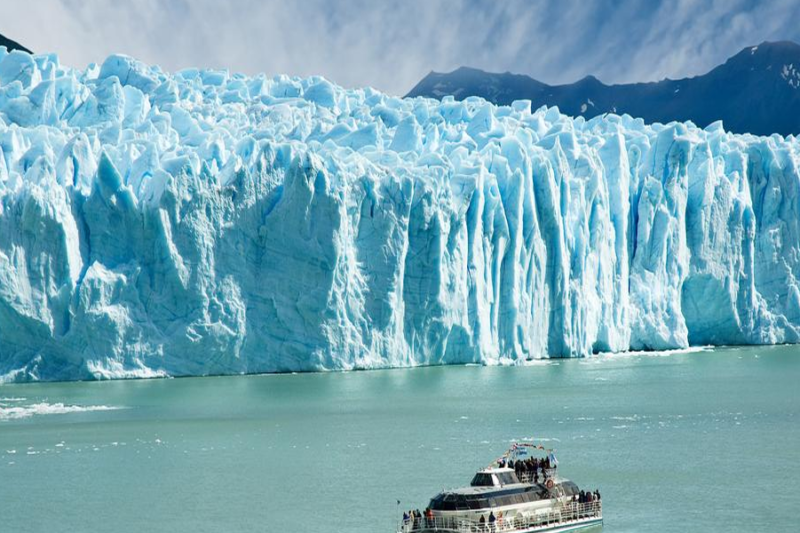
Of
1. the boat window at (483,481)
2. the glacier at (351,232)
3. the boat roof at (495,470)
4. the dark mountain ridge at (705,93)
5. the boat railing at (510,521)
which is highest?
the dark mountain ridge at (705,93)

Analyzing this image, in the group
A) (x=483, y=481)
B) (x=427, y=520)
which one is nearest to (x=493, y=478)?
(x=483, y=481)

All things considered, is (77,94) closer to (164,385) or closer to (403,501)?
(164,385)

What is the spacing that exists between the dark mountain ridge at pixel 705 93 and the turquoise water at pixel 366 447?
41687mm

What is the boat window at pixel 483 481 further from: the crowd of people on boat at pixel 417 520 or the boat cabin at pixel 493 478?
the crowd of people on boat at pixel 417 520

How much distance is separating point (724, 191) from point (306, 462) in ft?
80.2

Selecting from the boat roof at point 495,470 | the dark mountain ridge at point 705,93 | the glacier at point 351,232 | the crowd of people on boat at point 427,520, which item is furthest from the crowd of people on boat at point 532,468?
the dark mountain ridge at point 705,93

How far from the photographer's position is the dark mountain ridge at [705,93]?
67.7 meters

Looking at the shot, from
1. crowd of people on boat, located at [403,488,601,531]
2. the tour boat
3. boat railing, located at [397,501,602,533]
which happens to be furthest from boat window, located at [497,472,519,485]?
crowd of people on boat, located at [403,488,601,531]

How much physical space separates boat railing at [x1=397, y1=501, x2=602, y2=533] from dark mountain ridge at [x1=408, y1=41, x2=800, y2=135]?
5783 centimetres

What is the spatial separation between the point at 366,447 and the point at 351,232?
13022 mm

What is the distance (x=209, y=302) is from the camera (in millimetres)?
28781

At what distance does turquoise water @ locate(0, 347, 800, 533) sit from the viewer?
→ 13594mm

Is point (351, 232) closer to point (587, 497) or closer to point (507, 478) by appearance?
point (507, 478)

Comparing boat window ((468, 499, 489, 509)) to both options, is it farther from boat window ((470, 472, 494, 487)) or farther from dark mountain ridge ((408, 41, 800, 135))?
dark mountain ridge ((408, 41, 800, 135))
